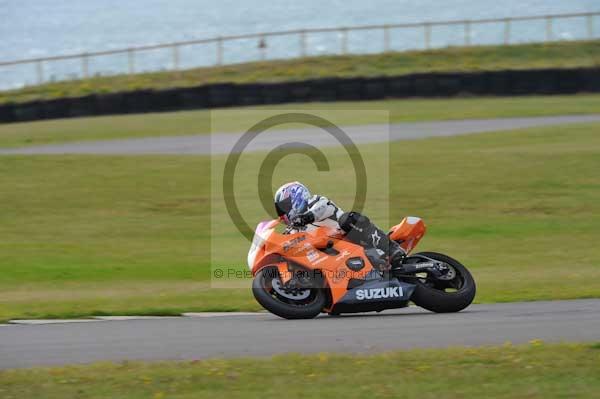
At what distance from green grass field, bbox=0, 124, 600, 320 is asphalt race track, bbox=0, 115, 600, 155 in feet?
3.79

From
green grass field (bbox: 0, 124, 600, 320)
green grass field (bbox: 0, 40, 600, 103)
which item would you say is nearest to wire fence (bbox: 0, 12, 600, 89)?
green grass field (bbox: 0, 40, 600, 103)

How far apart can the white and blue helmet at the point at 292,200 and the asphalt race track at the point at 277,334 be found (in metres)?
1.14

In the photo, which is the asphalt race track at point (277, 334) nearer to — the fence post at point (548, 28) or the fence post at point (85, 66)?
the fence post at point (548, 28)

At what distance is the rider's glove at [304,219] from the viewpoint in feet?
35.2

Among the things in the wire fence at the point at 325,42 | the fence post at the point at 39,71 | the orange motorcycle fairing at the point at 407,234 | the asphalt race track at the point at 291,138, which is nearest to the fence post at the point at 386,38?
the wire fence at the point at 325,42

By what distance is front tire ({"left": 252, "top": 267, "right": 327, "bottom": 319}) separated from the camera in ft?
34.5

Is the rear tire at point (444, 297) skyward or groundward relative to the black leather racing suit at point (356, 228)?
groundward

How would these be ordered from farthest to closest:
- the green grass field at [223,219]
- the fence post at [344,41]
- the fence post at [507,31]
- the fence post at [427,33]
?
the fence post at [507,31] < the fence post at [427,33] < the fence post at [344,41] < the green grass field at [223,219]

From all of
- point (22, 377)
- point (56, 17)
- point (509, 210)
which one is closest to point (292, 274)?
point (22, 377)

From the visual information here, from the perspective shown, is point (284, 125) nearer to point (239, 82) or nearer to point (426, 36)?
point (239, 82)

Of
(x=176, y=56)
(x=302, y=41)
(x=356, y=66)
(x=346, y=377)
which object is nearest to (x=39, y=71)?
(x=176, y=56)

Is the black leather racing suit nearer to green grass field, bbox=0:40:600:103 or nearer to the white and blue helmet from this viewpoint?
the white and blue helmet

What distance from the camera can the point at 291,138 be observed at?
93.0ft

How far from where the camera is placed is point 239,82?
3506 cm
